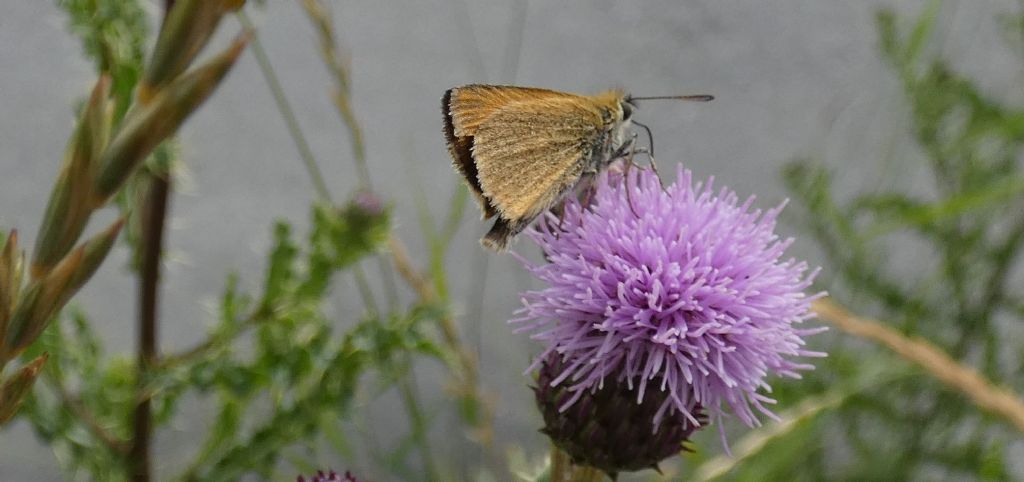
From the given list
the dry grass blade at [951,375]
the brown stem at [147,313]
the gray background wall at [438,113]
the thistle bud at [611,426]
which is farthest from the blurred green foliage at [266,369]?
the gray background wall at [438,113]

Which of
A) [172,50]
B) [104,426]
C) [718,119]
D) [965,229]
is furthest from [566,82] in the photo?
[172,50]

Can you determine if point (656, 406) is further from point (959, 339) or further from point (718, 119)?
point (718, 119)

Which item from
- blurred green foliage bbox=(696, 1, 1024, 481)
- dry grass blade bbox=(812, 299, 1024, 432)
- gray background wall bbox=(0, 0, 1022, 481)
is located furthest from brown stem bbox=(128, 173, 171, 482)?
blurred green foliage bbox=(696, 1, 1024, 481)

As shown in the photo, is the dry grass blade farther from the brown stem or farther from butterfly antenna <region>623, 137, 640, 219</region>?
the brown stem

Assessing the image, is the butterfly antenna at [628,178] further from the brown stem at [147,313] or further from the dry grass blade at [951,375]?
the brown stem at [147,313]

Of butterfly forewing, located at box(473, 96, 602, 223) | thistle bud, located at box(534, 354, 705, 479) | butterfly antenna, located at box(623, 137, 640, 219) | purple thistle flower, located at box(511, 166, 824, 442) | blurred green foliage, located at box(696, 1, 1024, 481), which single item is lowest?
blurred green foliage, located at box(696, 1, 1024, 481)

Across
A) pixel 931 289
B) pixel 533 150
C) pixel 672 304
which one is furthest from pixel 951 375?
pixel 931 289
